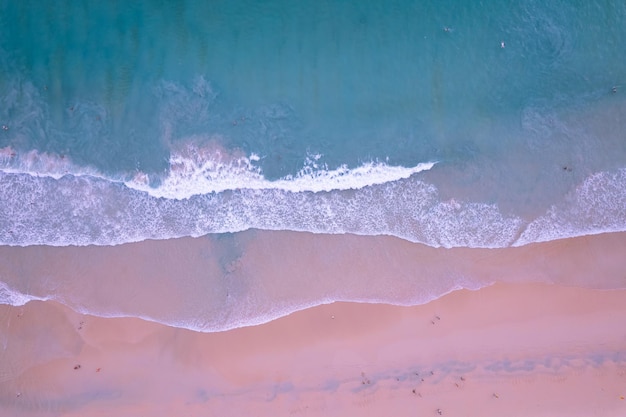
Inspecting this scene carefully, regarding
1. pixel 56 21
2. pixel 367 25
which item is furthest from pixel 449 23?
pixel 56 21

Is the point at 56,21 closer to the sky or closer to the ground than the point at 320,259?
closer to the sky

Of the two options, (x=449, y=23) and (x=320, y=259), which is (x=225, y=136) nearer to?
(x=320, y=259)

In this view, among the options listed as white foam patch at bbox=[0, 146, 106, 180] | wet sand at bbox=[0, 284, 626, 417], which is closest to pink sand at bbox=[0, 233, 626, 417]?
wet sand at bbox=[0, 284, 626, 417]

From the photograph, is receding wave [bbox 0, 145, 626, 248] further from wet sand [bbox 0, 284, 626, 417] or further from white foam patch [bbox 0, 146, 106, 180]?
wet sand [bbox 0, 284, 626, 417]

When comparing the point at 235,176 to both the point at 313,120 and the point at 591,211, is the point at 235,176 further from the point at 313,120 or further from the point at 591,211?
the point at 591,211

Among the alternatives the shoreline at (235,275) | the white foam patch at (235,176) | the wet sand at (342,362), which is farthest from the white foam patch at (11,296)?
the white foam patch at (235,176)

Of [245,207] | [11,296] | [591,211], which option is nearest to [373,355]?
[245,207]

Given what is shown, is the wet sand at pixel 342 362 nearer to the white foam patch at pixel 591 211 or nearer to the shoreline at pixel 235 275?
the shoreline at pixel 235 275
